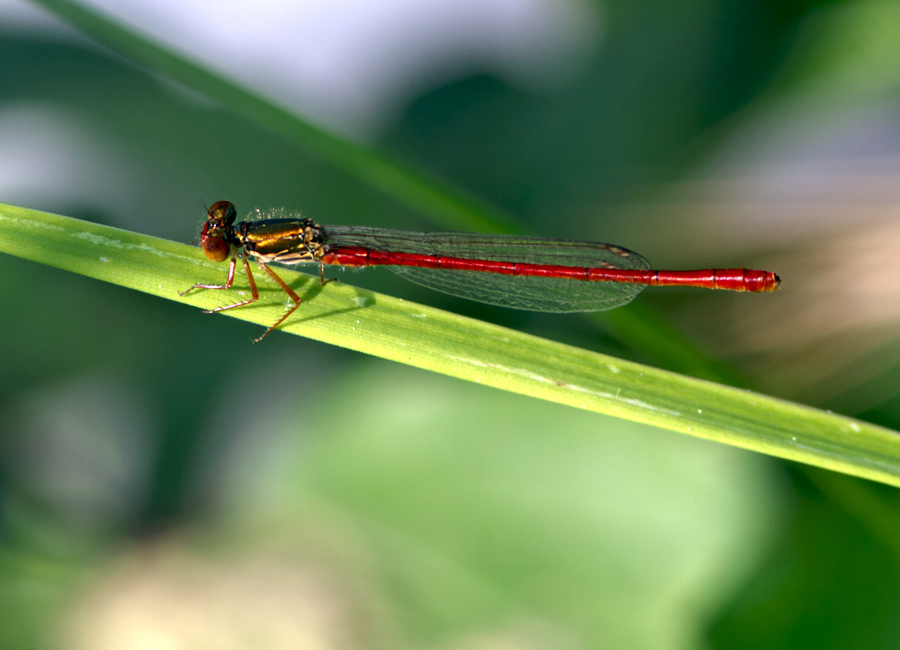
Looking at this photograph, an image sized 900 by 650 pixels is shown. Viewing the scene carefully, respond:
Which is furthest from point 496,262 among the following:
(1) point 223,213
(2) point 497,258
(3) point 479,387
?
(1) point 223,213

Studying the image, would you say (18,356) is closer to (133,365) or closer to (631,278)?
(133,365)

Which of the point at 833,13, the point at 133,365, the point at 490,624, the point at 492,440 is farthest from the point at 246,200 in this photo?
the point at 833,13

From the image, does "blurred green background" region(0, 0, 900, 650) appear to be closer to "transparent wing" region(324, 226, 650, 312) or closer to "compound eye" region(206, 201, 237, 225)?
"transparent wing" region(324, 226, 650, 312)

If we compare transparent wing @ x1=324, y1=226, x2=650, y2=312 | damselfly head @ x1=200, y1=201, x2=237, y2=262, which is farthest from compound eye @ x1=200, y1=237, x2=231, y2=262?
transparent wing @ x1=324, y1=226, x2=650, y2=312

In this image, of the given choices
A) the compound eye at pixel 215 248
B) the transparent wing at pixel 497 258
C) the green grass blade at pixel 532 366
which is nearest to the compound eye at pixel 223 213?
the compound eye at pixel 215 248

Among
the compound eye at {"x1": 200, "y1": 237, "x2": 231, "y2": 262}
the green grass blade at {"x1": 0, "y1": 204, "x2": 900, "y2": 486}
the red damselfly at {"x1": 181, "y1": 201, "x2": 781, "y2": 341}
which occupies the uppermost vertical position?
the red damselfly at {"x1": 181, "y1": 201, "x2": 781, "y2": 341}

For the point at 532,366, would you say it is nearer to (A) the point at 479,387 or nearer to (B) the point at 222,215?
(A) the point at 479,387
